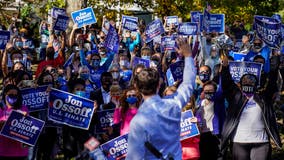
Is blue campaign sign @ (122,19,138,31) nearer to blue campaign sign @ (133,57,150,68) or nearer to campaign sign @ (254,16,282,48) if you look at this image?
blue campaign sign @ (133,57,150,68)

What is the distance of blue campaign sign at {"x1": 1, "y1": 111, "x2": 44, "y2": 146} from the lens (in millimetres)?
7836

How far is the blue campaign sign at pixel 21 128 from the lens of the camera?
7.84m

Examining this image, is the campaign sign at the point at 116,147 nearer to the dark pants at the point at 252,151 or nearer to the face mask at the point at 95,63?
the dark pants at the point at 252,151

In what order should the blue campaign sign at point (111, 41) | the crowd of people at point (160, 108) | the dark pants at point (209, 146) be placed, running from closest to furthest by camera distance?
the crowd of people at point (160, 108)
the dark pants at point (209, 146)
the blue campaign sign at point (111, 41)

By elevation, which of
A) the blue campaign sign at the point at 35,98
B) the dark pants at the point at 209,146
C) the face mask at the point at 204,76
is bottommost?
the dark pants at the point at 209,146

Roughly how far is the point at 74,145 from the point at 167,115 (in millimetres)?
5136

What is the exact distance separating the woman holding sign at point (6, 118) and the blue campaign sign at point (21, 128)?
12 cm

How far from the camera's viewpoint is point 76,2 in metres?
18.1

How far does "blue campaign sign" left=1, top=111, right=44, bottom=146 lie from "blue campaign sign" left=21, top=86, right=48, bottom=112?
2.19ft

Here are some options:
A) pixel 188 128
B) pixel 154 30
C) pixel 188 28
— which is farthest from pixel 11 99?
pixel 154 30

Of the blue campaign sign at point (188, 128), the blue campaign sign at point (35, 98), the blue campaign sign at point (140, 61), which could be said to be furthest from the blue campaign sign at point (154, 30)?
the blue campaign sign at point (188, 128)

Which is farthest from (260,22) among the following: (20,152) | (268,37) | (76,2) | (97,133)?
(76,2)

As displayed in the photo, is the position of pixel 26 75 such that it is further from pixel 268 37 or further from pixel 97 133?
pixel 268 37

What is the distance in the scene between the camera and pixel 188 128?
26.8 ft
